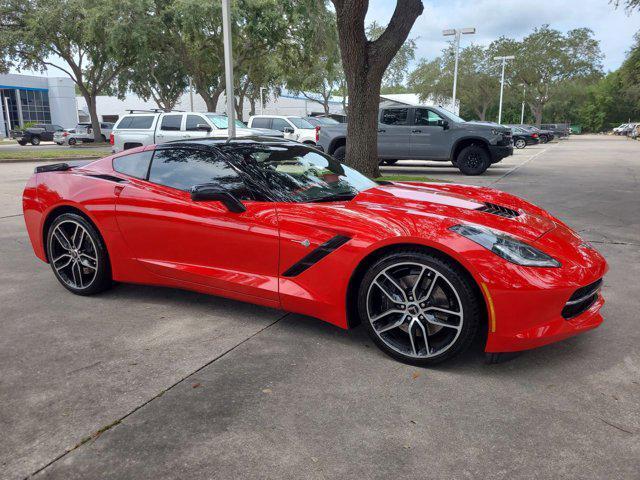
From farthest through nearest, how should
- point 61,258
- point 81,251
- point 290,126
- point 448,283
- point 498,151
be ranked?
point 290,126 < point 498,151 < point 61,258 < point 81,251 < point 448,283

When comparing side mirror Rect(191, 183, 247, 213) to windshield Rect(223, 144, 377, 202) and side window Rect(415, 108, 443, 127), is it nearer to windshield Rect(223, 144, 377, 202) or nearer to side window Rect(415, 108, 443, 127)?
windshield Rect(223, 144, 377, 202)

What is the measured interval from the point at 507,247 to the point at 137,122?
14.3m

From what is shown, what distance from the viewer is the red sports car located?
2.77 metres

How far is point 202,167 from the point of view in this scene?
149 inches

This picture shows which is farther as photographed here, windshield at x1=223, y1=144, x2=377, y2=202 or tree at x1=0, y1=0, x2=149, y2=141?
tree at x1=0, y1=0, x2=149, y2=141

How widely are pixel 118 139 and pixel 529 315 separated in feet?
47.2

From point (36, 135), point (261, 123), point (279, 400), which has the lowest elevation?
point (279, 400)

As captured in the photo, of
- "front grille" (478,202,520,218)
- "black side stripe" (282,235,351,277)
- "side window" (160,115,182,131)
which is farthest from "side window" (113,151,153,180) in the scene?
"side window" (160,115,182,131)

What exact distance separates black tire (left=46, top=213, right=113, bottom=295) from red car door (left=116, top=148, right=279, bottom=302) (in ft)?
1.11

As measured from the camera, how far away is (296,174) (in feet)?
12.5

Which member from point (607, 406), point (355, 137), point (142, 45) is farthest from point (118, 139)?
point (607, 406)

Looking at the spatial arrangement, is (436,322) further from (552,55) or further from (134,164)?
(552,55)

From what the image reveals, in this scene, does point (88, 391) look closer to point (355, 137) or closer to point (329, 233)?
point (329, 233)

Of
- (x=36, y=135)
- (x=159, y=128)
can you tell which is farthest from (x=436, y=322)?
(x=36, y=135)
